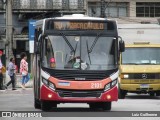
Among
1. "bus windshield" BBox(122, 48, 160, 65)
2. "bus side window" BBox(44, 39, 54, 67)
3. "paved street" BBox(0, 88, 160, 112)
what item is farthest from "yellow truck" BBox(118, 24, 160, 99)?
"bus side window" BBox(44, 39, 54, 67)

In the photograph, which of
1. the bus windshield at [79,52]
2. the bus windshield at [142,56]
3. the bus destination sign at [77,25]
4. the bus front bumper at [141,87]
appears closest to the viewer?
the bus windshield at [79,52]

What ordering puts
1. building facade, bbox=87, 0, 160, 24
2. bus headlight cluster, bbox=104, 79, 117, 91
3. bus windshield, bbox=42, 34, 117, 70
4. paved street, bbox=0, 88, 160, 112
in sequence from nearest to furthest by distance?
bus headlight cluster, bbox=104, 79, 117, 91
bus windshield, bbox=42, 34, 117, 70
paved street, bbox=0, 88, 160, 112
building facade, bbox=87, 0, 160, 24

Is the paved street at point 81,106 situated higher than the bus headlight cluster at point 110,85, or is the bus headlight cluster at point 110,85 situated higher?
the bus headlight cluster at point 110,85

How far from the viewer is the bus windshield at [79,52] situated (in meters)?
20.6

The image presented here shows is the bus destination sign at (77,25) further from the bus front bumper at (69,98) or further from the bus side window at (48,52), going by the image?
the bus front bumper at (69,98)

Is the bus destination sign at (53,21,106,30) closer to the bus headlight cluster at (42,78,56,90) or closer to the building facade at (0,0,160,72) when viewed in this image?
the bus headlight cluster at (42,78,56,90)

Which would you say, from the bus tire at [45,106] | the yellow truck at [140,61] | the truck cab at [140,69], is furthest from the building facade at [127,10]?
the bus tire at [45,106]

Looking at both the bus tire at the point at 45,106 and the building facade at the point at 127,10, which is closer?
the bus tire at the point at 45,106

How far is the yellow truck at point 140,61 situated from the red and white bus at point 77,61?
27.3 ft

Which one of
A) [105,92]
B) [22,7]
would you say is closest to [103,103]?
[105,92]

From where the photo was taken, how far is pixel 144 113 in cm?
1936

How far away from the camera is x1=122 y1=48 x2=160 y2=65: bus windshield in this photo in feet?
98.4

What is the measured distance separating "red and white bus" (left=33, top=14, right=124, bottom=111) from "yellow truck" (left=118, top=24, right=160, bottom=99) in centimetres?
833

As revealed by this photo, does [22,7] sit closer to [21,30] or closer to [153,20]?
[21,30]
